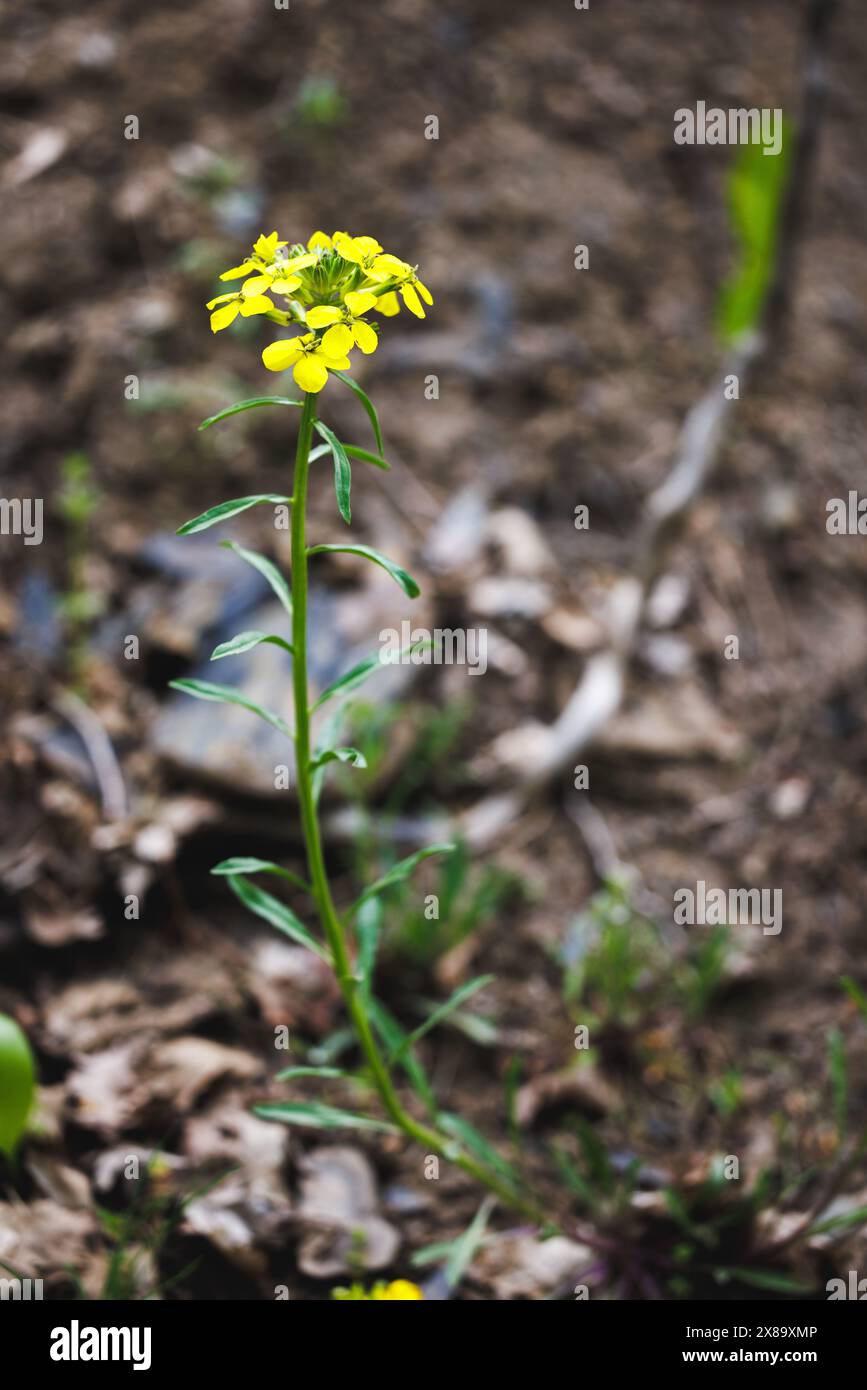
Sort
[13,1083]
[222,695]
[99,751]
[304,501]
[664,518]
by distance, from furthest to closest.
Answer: [664,518] → [99,751] → [13,1083] → [222,695] → [304,501]

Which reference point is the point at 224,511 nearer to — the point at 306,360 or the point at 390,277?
the point at 306,360

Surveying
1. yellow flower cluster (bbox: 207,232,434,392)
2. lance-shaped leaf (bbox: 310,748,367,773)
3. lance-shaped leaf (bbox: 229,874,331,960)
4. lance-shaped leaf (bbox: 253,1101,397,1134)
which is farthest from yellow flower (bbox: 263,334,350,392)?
lance-shaped leaf (bbox: 253,1101,397,1134)

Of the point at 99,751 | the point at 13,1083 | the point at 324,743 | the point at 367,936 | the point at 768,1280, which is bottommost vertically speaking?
the point at 768,1280

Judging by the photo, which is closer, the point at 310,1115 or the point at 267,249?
the point at 267,249

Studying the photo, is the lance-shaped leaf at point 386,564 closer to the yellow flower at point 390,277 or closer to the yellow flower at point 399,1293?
the yellow flower at point 390,277

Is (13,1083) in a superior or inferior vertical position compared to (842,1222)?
superior

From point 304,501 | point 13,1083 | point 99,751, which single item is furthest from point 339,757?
point 99,751

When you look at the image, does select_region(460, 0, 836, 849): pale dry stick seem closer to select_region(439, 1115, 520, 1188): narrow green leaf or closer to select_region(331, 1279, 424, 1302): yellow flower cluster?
select_region(439, 1115, 520, 1188): narrow green leaf
